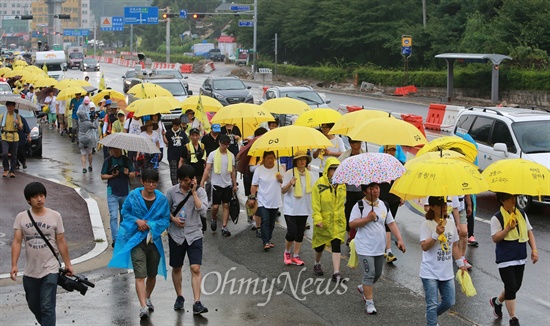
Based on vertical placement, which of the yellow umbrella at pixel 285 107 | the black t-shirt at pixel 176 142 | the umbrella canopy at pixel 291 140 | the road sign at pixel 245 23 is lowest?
the black t-shirt at pixel 176 142

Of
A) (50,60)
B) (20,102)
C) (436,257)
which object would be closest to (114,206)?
(436,257)

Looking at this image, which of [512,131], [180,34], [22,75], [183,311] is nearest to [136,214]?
[183,311]

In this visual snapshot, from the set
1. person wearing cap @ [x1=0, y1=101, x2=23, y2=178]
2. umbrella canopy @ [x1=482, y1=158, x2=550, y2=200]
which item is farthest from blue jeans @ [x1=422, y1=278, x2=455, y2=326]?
person wearing cap @ [x1=0, y1=101, x2=23, y2=178]

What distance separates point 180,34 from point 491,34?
9470cm

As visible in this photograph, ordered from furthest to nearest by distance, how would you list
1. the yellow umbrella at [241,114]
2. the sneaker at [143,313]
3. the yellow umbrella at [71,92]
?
the yellow umbrella at [71,92] → the yellow umbrella at [241,114] → the sneaker at [143,313]

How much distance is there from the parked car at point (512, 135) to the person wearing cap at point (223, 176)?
544 cm

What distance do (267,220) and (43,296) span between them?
497cm

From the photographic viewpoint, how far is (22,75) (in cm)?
3756

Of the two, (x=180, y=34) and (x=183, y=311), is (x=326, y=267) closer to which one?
(x=183, y=311)

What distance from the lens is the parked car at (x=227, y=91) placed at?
37.0 meters

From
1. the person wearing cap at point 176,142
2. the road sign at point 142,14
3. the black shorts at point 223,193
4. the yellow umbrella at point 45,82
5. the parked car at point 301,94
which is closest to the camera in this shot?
the black shorts at point 223,193

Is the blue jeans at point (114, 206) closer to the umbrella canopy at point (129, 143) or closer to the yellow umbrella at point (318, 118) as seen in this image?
the umbrella canopy at point (129, 143)

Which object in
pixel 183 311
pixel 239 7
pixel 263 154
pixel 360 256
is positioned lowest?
pixel 183 311

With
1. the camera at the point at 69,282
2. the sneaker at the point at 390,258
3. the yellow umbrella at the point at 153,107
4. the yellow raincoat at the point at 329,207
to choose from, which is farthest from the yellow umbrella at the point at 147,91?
the camera at the point at 69,282
